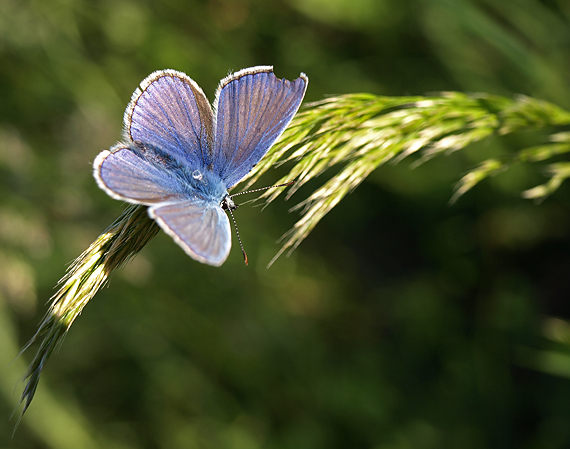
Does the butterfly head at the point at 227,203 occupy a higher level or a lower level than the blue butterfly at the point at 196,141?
lower

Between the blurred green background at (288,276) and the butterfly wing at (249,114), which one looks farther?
the blurred green background at (288,276)

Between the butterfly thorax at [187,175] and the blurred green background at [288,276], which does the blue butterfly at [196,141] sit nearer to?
the butterfly thorax at [187,175]

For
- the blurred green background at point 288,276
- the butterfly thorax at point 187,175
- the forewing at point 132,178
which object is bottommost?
the blurred green background at point 288,276

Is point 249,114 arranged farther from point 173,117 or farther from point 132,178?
point 132,178

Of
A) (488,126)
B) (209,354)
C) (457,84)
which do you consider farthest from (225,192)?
(457,84)

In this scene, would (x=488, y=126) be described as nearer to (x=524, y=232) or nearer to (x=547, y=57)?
(x=547, y=57)

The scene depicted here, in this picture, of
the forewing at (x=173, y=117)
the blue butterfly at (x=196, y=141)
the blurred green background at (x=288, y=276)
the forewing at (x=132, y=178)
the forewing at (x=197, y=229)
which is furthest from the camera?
the blurred green background at (x=288, y=276)

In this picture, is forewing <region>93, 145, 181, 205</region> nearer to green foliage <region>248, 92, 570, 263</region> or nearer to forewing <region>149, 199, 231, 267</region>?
forewing <region>149, 199, 231, 267</region>

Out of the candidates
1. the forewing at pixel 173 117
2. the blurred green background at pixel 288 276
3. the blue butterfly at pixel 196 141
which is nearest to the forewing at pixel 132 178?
the blue butterfly at pixel 196 141
